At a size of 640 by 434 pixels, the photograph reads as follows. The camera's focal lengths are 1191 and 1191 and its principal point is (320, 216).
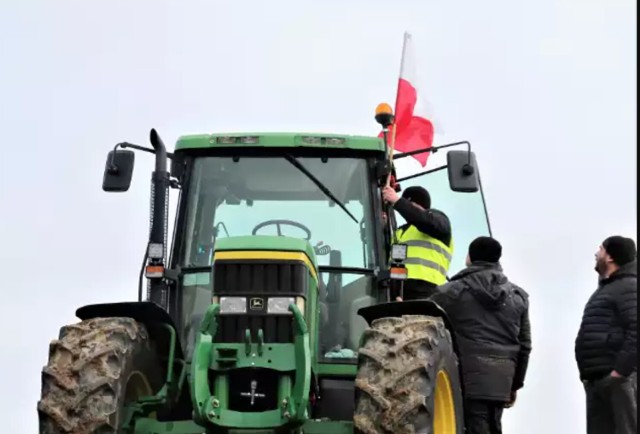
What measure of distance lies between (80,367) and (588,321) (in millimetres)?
3238

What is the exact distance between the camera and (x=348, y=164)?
8.12 m

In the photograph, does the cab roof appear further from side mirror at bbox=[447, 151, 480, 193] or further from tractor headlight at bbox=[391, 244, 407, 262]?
tractor headlight at bbox=[391, 244, 407, 262]

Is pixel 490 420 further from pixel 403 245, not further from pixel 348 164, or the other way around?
pixel 348 164

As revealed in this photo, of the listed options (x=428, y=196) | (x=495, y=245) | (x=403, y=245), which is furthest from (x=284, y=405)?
(x=428, y=196)

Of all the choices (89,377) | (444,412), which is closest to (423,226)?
(444,412)

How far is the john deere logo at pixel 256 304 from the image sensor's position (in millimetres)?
6820

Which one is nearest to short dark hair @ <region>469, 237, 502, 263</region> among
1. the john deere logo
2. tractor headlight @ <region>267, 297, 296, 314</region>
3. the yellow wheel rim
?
the yellow wheel rim

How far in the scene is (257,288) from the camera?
6844mm

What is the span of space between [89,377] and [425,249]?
292 cm

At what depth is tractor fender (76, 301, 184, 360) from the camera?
280 inches

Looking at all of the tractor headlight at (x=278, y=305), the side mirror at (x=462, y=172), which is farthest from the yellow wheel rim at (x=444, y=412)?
the side mirror at (x=462, y=172)

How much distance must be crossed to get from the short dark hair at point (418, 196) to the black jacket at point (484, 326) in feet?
2.80

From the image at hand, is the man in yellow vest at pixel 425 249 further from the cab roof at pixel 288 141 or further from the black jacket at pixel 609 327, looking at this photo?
the black jacket at pixel 609 327

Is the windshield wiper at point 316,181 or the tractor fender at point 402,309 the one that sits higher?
the windshield wiper at point 316,181
